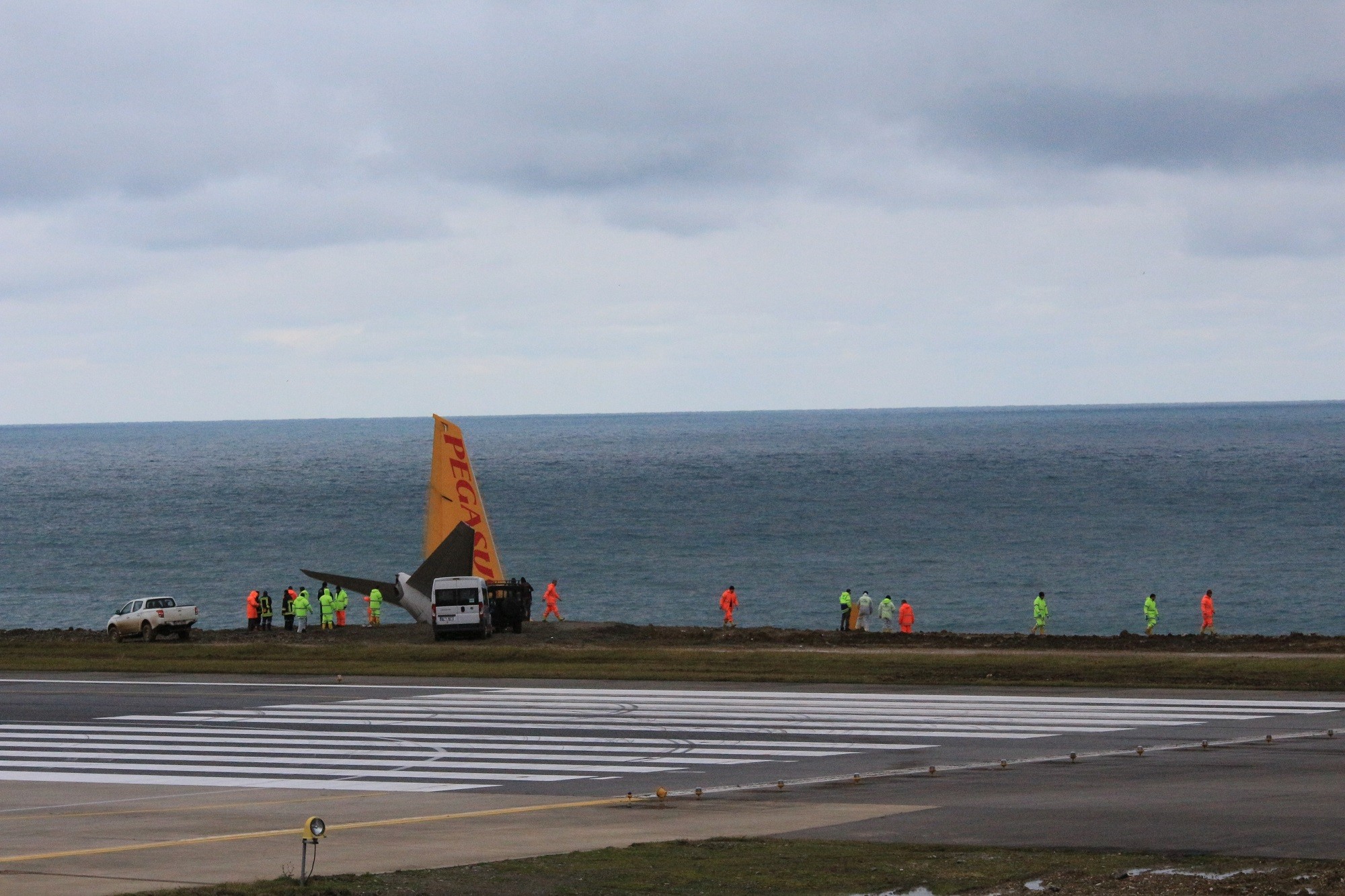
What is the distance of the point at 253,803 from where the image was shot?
798 inches

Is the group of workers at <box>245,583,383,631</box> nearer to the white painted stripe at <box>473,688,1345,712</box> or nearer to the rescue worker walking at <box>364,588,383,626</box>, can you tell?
the rescue worker walking at <box>364,588,383,626</box>

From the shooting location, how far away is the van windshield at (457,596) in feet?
137

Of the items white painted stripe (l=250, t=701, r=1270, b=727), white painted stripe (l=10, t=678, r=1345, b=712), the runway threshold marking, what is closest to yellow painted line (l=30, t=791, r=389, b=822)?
the runway threshold marking

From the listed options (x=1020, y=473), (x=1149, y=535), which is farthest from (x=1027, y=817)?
(x=1020, y=473)

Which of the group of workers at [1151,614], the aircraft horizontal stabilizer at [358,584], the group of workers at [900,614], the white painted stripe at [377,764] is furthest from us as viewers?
the aircraft horizontal stabilizer at [358,584]

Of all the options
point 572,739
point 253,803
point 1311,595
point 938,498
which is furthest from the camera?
point 938,498

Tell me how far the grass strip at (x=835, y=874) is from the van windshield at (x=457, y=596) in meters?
26.0

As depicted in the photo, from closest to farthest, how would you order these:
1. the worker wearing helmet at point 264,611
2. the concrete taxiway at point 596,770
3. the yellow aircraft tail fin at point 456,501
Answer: the concrete taxiway at point 596,770 < the yellow aircraft tail fin at point 456,501 < the worker wearing helmet at point 264,611

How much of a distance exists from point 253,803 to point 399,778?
264cm

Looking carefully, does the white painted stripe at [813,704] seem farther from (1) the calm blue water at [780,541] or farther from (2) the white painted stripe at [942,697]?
(1) the calm blue water at [780,541]

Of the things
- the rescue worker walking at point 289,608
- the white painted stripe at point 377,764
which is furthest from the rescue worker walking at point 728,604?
the white painted stripe at point 377,764

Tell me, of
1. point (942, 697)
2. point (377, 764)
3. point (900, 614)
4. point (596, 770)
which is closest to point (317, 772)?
point (377, 764)

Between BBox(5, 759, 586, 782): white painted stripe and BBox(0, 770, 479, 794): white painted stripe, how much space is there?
0.43m

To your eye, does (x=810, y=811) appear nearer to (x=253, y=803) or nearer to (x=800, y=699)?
(x=253, y=803)
